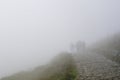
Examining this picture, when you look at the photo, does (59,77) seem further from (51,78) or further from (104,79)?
(104,79)

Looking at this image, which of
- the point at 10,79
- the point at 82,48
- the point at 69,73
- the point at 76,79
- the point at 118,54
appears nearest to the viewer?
the point at 76,79

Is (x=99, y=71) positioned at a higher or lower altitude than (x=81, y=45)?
lower

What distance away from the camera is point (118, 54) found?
51.5 metres

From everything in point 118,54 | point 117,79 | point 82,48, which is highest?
point 82,48

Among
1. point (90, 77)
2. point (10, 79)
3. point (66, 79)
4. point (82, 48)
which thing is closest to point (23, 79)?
point (10, 79)

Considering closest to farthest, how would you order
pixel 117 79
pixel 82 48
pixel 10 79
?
pixel 117 79, pixel 10 79, pixel 82 48

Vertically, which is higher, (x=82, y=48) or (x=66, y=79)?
(x=82, y=48)

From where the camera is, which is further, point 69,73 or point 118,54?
point 118,54

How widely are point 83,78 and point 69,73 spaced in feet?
13.5

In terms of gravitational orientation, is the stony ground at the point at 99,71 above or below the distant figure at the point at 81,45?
below

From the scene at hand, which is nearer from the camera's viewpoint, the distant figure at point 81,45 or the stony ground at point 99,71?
the stony ground at point 99,71

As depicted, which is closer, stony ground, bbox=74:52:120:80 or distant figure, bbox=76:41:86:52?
stony ground, bbox=74:52:120:80

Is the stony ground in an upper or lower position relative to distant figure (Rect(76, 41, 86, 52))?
lower

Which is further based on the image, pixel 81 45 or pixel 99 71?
pixel 81 45
